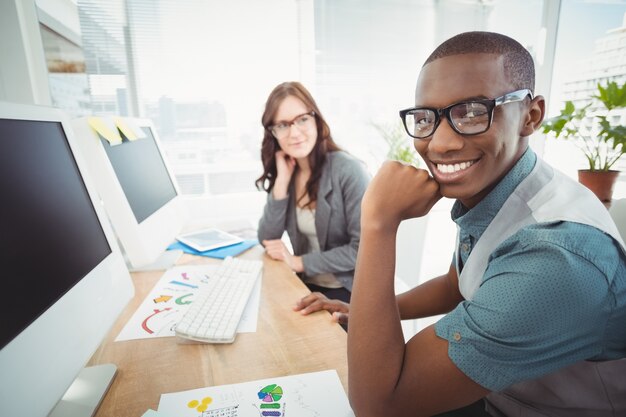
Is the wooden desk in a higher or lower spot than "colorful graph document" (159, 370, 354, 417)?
lower

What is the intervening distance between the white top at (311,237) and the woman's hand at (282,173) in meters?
0.12

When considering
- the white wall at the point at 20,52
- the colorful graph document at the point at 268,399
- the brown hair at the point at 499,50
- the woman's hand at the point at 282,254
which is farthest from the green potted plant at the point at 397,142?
the colorful graph document at the point at 268,399

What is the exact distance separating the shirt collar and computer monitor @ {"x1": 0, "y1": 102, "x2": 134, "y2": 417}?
0.79 m

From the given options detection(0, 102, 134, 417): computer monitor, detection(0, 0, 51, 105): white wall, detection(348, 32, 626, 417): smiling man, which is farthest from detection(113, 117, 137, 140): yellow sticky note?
detection(348, 32, 626, 417): smiling man

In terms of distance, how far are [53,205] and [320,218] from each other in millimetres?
1141

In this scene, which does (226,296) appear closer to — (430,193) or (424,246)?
(430,193)

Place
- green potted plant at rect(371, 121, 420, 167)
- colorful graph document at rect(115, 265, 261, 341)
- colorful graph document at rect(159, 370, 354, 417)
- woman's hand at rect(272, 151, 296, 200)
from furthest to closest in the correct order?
green potted plant at rect(371, 121, 420, 167), woman's hand at rect(272, 151, 296, 200), colorful graph document at rect(115, 265, 261, 341), colorful graph document at rect(159, 370, 354, 417)

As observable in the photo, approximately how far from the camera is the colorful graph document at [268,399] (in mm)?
621

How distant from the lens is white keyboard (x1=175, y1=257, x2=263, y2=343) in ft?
2.68

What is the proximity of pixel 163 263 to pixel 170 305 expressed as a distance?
38 centimetres

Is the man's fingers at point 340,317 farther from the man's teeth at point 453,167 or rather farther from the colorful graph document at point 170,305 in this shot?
the man's teeth at point 453,167

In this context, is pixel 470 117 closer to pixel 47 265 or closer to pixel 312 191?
pixel 47 265

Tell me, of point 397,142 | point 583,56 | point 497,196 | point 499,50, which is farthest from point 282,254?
point 583,56

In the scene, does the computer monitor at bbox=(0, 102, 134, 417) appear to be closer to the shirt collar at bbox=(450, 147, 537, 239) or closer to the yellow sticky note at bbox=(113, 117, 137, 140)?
the yellow sticky note at bbox=(113, 117, 137, 140)
